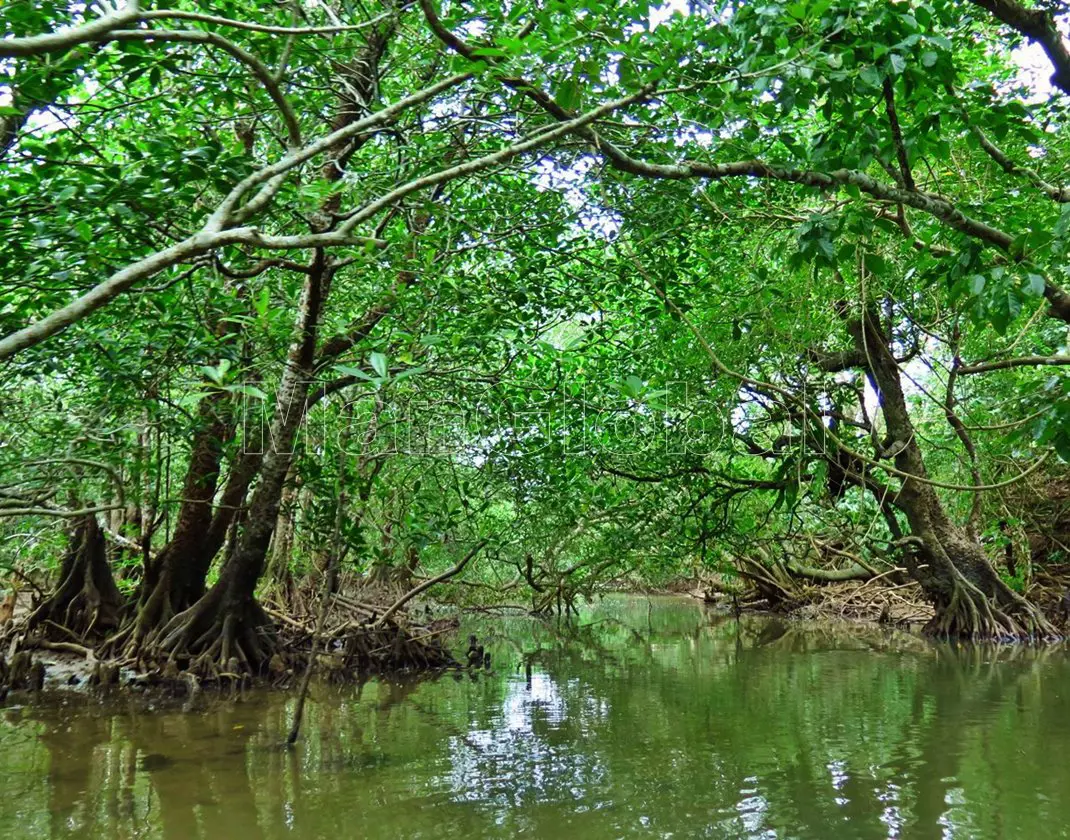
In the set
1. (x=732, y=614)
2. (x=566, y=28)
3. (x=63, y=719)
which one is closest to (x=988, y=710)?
(x=566, y=28)

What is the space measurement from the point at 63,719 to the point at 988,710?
24.2 feet

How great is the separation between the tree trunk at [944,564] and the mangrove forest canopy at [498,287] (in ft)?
0.17

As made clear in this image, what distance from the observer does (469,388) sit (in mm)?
6141

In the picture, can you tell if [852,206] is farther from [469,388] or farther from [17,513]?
[17,513]

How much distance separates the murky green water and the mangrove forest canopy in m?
1.25

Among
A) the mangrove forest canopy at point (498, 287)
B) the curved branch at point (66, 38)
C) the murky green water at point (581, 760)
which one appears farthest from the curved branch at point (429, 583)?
the curved branch at point (66, 38)

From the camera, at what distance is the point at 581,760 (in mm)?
5160

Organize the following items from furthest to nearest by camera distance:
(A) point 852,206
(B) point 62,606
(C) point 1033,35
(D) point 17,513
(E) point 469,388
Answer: (B) point 62,606, (E) point 469,388, (C) point 1033,35, (A) point 852,206, (D) point 17,513

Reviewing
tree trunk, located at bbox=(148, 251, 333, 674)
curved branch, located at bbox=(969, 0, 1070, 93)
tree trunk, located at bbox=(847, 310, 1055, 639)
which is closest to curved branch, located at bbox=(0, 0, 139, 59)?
curved branch, located at bbox=(969, 0, 1070, 93)

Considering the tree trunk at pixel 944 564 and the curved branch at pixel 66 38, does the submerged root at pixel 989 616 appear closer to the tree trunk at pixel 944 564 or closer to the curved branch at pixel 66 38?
the tree trunk at pixel 944 564

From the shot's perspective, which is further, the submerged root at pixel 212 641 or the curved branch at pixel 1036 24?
the submerged root at pixel 212 641

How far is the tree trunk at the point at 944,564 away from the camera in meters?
10.5

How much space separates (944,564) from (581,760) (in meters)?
7.67

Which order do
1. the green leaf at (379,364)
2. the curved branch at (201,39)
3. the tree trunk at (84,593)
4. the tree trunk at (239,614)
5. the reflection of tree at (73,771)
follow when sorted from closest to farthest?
the curved branch at (201,39), the green leaf at (379,364), the reflection of tree at (73,771), the tree trunk at (239,614), the tree trunk at (84,593)
